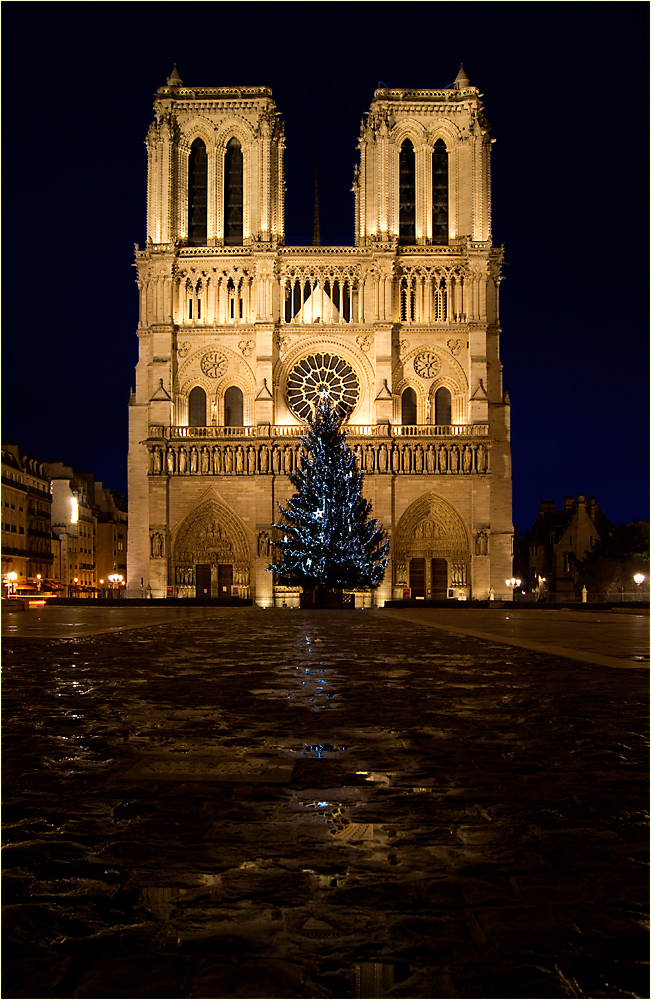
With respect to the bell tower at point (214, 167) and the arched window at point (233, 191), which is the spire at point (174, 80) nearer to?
the bell tower at point (214, 167)

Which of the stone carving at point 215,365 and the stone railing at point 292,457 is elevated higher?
the stone carving at point 215,365

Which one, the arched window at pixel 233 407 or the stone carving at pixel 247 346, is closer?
the stone carving at pixel 247 346

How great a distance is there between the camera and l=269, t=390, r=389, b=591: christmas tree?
116 ft

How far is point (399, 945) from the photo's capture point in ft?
7.31

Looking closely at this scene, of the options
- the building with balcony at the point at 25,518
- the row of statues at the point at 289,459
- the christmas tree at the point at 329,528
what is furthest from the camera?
the building with balcony at the point at 25,518

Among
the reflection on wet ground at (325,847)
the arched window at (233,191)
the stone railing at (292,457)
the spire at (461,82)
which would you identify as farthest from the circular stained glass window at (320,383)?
the reflection on wet ground at (325,847)

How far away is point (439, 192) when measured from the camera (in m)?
45.9

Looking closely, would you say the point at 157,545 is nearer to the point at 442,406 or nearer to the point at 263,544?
the point at 263,544

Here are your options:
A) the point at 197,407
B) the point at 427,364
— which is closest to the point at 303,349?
the point at 197,407

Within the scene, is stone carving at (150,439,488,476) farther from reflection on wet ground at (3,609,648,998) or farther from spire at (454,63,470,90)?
reflection on wet ground at (3,609,648,998)

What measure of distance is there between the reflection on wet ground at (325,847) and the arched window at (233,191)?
140 ft

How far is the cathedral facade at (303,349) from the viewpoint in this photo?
4259cm

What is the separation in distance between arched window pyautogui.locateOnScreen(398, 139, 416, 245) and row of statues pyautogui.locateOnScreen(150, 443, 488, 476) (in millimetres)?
11775

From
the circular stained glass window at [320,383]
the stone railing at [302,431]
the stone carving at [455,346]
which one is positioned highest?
the stone carving at [455,346]
